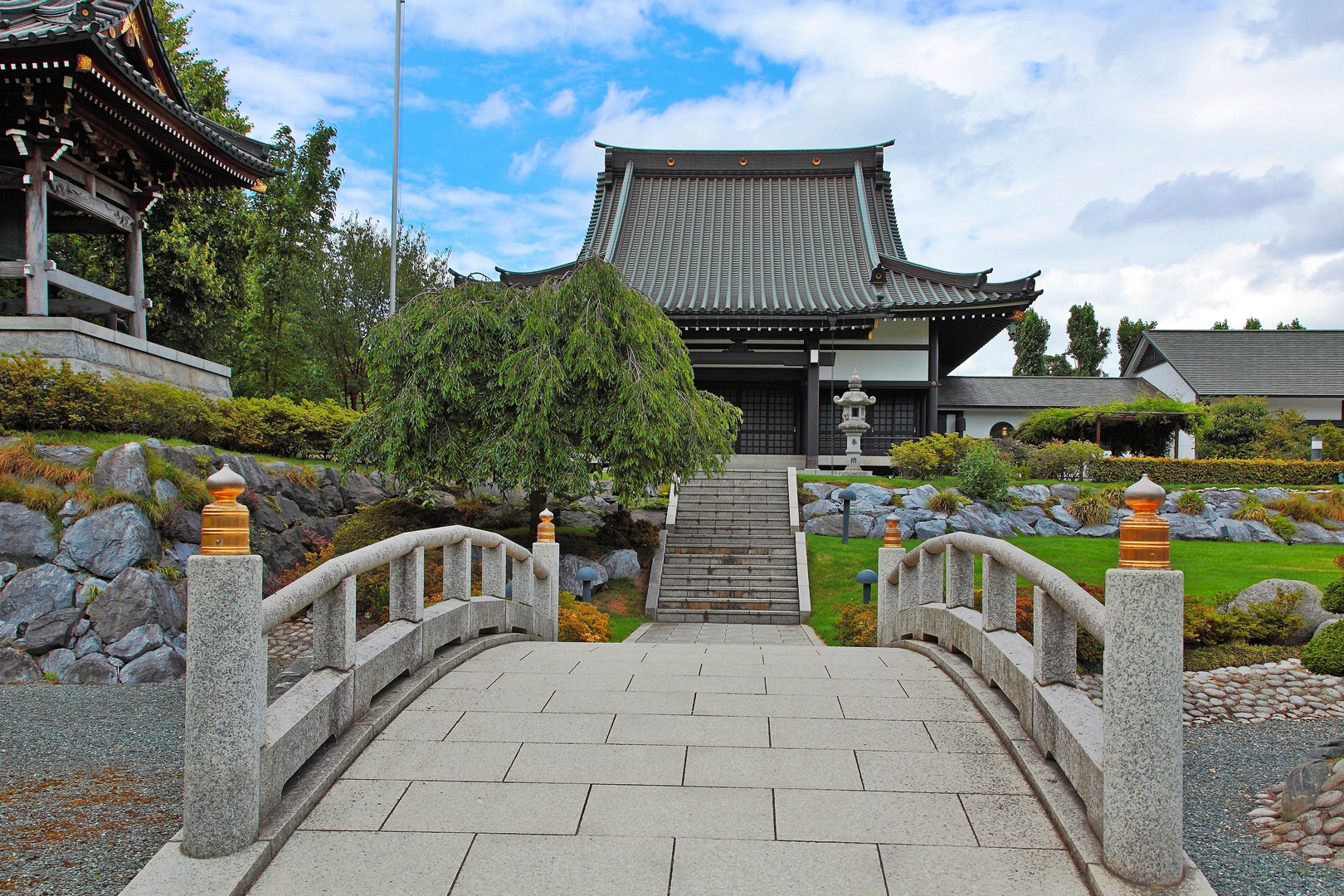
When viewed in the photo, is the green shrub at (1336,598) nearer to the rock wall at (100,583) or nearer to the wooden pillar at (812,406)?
the rock wall at (100,583)

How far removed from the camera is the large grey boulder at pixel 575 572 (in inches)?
515

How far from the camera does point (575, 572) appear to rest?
521 inches

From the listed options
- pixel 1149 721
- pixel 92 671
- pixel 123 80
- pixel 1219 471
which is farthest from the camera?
pixel 1219 471

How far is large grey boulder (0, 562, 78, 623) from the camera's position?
8.80m

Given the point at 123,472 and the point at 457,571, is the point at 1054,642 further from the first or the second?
the point at 123,472

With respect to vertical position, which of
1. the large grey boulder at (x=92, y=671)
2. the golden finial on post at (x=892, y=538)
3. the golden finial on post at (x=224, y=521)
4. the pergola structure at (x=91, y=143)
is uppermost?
the pergola structure at (x=91, y=143)

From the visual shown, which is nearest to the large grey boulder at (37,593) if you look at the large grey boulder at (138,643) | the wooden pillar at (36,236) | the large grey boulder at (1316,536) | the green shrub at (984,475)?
the large grey boulder at (138,643)

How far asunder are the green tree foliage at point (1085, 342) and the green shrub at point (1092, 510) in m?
38.4

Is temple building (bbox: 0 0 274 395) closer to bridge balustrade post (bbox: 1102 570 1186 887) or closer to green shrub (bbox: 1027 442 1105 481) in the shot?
bridge balustrade post (bbox: 1102 570 1186 887)

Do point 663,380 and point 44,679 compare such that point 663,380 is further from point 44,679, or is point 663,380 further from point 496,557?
point 44,679

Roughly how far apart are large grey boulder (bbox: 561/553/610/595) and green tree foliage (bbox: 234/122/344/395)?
628 inches

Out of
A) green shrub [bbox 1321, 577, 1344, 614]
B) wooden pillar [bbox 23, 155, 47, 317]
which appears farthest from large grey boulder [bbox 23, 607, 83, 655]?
green shrub [bbox 1321, 577, 1344, 614]

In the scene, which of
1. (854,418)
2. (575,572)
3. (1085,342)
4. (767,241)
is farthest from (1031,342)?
(575,572)

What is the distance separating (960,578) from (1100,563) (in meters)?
8.72
